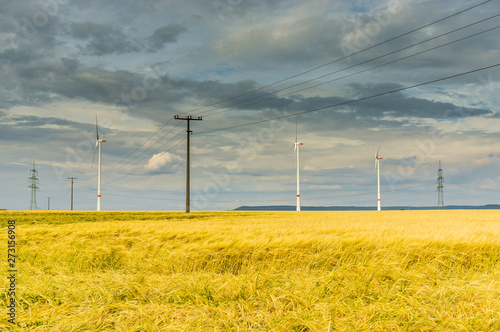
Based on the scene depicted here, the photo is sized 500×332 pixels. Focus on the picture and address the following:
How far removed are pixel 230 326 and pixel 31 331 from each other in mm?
2778

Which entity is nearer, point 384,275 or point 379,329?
point 379,329

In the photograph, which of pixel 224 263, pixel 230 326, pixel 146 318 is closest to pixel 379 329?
pixel 230 326

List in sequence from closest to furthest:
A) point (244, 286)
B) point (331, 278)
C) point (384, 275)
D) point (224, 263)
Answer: point (244, 286), point (331, 278), point (384, 275), point (224, 263)

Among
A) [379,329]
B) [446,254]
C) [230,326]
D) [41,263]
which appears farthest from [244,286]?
[41,263]

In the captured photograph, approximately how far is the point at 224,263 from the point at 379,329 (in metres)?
6.34

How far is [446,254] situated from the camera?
434 inches

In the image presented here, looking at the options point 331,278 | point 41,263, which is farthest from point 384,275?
point 41,263

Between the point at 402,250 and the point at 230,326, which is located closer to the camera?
the point at 230,326

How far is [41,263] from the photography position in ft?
38.1

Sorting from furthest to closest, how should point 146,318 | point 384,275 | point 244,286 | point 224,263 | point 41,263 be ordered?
point 41,263 → point 224,263 → point 384,275 → point 244,286 → point 146,318

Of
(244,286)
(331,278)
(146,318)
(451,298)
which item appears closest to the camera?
(146,318)

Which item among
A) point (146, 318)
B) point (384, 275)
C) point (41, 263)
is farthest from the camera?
point (41, 263)

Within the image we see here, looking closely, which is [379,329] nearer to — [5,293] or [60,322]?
[60,322]

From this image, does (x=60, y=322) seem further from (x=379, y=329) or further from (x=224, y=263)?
(x=224, y=263)
